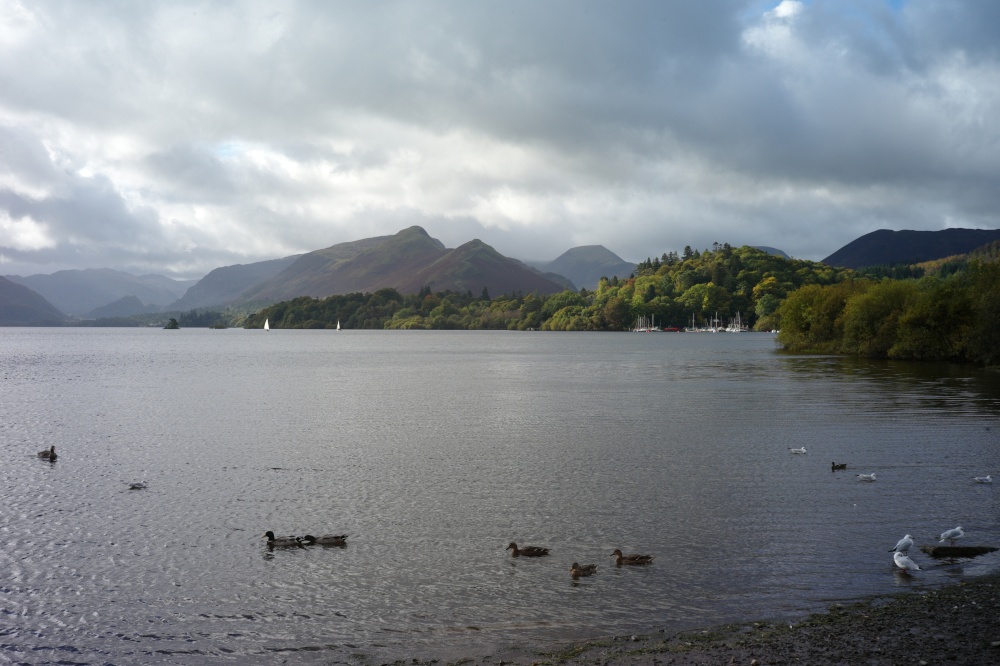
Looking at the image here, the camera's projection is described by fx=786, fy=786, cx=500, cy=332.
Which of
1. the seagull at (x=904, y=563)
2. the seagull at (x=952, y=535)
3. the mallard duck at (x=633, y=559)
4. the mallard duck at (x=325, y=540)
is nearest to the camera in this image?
the seagull at (x=904, y=563)

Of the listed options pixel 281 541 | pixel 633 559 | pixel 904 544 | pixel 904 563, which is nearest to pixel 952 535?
pixel 904 544

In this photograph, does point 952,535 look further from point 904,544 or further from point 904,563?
point 904,563

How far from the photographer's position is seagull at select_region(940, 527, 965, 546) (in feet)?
73.2

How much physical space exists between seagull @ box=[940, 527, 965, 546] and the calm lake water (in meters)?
1.06

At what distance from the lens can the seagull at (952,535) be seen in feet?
73.2

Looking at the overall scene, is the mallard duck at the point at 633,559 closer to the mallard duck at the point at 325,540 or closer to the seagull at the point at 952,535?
the mallard duck at the point at 325,540

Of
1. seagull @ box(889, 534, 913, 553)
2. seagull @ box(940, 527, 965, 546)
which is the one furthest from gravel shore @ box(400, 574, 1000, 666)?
seagull @ box(940, 527, 965, 546)

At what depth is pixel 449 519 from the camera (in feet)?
88.3

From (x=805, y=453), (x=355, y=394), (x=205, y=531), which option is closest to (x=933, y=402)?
(x=805, y=453)

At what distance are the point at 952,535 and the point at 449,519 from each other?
15321mm

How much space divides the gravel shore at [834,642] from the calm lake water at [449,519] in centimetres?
103

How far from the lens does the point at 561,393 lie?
245 ft

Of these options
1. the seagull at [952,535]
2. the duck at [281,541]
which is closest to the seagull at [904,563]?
the seagull at [952,535]

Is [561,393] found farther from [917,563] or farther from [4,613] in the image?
[4,613]
